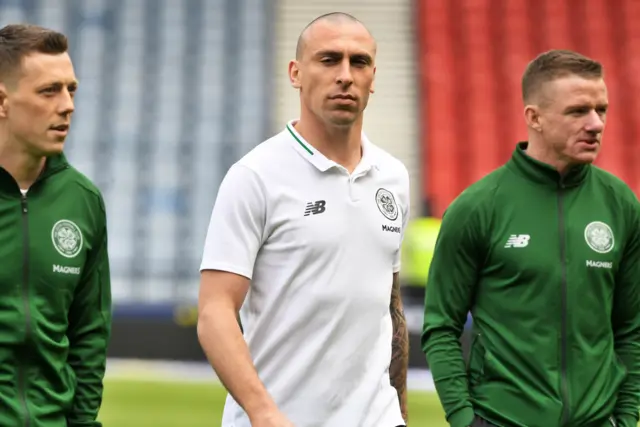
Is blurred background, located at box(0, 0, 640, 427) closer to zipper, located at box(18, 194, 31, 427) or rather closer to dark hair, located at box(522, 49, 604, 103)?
dark hair, located at box(522, 49, 604, 103)

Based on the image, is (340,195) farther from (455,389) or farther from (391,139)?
(391,139)

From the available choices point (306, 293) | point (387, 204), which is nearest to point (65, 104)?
point (306, 293)

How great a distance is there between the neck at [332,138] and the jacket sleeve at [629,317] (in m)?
1.07

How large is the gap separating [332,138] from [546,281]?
2.98 ft

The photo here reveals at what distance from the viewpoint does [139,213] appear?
1586 centimetres

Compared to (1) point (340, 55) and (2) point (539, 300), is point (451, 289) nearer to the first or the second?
(2) point (539, 300)

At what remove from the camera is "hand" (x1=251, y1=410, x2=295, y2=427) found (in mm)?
3418

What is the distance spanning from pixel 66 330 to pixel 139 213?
12.0 metres

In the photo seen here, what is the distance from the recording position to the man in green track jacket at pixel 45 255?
3.77 metres

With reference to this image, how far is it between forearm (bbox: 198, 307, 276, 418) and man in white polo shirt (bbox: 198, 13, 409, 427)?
0.18 feet

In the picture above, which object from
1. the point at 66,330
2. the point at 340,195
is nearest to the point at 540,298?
the point at 340,195

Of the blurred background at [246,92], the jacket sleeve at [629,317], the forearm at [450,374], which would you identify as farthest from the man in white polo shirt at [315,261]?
the blurred background at [246,92]

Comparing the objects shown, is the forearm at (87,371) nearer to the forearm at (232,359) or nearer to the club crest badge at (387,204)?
the forearm at (232,359)

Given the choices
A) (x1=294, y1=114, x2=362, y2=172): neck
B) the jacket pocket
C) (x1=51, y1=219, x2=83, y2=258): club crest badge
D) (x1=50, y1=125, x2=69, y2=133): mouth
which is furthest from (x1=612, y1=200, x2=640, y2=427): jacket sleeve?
(x1=50, y1=125, x2=69, y2=133): mouth
